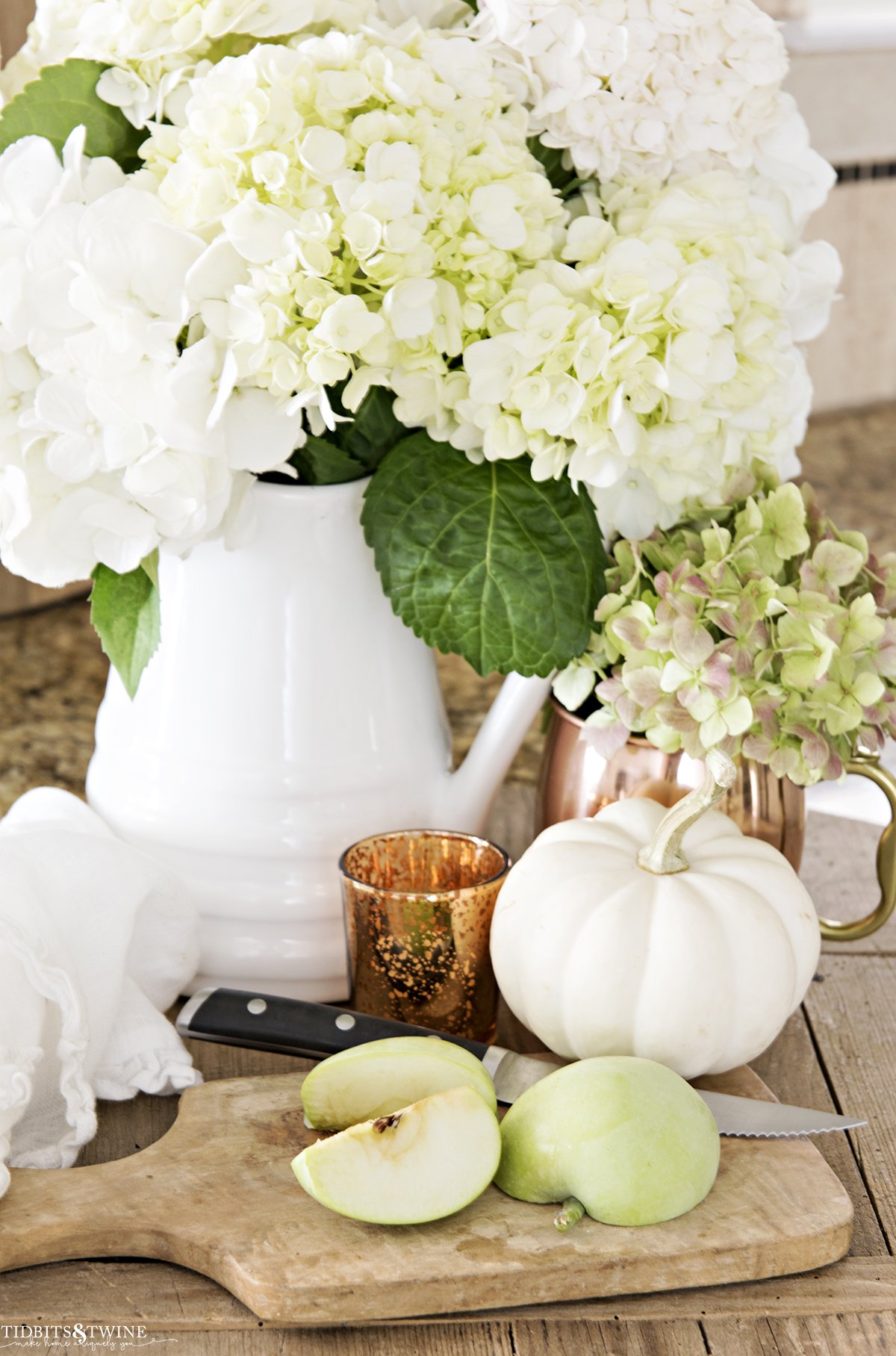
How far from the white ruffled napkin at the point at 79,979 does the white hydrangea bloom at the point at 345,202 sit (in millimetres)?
240

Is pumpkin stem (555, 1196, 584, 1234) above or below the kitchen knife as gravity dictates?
above

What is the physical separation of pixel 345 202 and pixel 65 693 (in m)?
0.92

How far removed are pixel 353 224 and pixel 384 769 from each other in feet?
0.89

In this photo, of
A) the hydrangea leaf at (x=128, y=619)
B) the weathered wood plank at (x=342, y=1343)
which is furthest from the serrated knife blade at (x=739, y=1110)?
the hydrangea leaf at (x=128, y=619)

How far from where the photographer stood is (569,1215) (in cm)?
52

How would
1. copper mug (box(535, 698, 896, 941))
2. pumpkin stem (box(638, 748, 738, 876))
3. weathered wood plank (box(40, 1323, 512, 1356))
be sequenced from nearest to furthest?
weathered wood plank (box(40, 1323, 512, 1356)) < pumpkin stem (box(638, 748, 738, 876)) < copper mug (box(535, 698, 896, 941))

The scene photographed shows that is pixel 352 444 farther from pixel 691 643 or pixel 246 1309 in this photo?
pixel 246 1309

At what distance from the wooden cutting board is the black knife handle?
0.08 meters

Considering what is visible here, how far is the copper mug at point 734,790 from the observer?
2.31 feet

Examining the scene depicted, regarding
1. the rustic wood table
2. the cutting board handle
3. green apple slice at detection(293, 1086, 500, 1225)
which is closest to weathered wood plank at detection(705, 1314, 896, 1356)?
the rustic wood table

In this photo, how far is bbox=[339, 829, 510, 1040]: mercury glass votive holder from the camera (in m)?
0.65

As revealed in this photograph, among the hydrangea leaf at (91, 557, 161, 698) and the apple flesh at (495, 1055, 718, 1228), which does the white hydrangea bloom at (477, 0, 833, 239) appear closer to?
the hydrangea leaf at (91, 557, 161, 698)

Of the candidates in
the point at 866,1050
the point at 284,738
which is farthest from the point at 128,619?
the point at 866,1050

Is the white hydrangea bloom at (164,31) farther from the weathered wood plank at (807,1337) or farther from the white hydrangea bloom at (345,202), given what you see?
the weathered wood plank at (807,1337)
